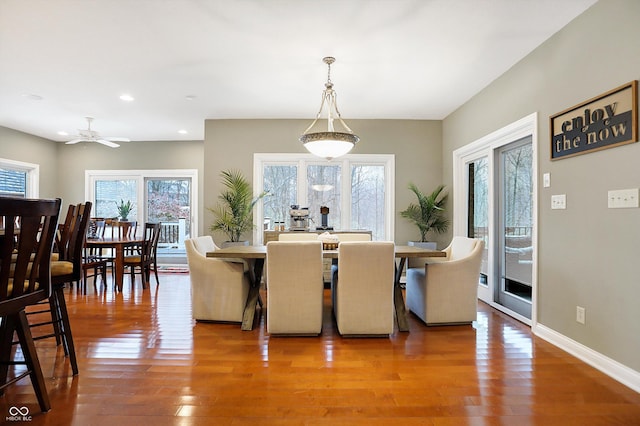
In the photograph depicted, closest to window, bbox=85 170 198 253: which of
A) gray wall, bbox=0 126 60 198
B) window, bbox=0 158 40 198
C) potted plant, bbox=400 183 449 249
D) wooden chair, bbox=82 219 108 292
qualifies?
gray wall, bbox=0 126 60 198

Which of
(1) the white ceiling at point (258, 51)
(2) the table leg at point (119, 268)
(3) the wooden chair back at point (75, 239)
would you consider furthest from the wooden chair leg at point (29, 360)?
(2) the table leg at point (119, 268)

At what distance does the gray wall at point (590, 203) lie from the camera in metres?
2.16

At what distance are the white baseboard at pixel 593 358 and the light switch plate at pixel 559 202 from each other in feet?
3.33

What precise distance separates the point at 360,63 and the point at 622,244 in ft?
8.64

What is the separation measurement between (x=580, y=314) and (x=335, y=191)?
11.9 feet

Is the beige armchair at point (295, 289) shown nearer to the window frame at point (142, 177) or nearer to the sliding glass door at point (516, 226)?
the sliding glass door at point (516, 226)

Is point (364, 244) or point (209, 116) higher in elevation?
point (209, 116)

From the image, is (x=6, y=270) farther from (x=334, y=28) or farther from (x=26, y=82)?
(x=26, y=82)

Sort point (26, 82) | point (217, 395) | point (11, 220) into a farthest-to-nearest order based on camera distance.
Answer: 1. point (26, 82)
2. point (217, 395)
3. point (11, 220)

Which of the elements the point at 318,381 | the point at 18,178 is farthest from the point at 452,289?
the point at 18,178

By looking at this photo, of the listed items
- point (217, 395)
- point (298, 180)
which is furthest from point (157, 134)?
point (217, 395)

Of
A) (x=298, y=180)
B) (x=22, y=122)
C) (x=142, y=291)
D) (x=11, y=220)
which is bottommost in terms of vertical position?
(x=142, y=291)

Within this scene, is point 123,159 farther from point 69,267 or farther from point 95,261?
point 69,267

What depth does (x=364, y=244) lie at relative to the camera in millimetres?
2779
